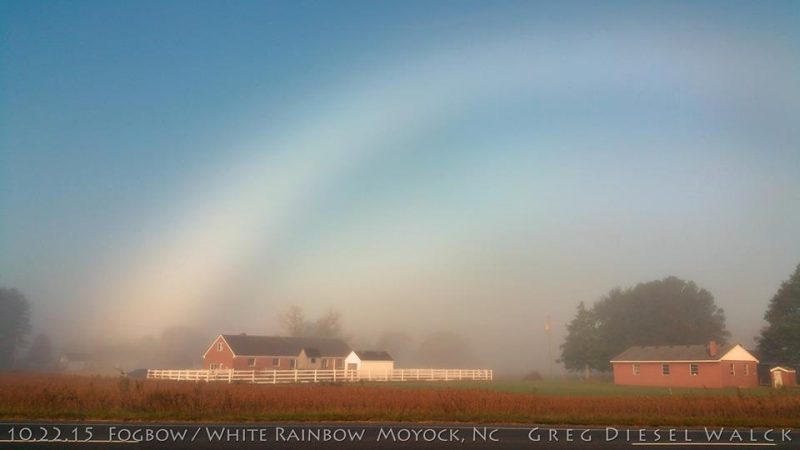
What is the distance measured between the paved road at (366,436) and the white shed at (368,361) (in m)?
58.1

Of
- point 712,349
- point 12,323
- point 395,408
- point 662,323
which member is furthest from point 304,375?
point 12,323

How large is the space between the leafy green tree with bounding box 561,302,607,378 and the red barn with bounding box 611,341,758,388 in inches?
889

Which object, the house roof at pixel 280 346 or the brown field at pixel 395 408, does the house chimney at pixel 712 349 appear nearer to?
the brown field at pixel 395 408

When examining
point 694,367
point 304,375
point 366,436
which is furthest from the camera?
point 694,367

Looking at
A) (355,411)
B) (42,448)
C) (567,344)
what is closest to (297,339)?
(567,344)

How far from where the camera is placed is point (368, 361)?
77.6 metres

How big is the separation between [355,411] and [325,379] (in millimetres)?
35384

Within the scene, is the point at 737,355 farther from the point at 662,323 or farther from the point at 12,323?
the point at 12,323

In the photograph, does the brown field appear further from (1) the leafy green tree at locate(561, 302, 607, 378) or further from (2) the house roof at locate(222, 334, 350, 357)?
(1) the leafy green tree at locate(561, 302, 607, 378)

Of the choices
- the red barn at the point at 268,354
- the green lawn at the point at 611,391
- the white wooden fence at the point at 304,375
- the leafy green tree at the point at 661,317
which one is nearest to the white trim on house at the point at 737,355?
the green lawn at the point at 611,391

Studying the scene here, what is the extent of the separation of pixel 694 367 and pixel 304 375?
3729 centimetres

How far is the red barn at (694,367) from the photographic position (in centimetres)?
5922

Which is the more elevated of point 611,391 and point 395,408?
point 395,408

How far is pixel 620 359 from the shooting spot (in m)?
68.6
